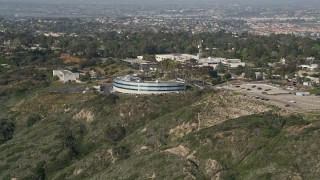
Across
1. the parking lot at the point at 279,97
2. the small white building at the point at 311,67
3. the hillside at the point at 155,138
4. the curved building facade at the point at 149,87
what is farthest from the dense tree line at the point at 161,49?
the hillside at the point at 155,138

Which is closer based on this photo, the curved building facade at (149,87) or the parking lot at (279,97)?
the parking lot at (279,97)

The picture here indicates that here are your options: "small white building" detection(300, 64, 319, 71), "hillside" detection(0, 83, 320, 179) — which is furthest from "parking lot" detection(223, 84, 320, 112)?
"small white building" detection(300, 64, 319, 71)

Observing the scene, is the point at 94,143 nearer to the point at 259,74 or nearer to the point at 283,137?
the point at 283,137

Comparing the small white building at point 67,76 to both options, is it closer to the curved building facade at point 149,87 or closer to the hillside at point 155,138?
the hillside at point 155,138

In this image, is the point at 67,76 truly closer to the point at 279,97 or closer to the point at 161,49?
the point at 279,97

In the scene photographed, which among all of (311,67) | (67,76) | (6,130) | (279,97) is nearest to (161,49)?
(311,67)

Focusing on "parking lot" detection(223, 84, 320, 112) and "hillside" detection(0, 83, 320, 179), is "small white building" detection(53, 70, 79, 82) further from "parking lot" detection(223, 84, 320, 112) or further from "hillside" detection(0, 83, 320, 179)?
"parking lot" detection(223, 84, 320, 112)

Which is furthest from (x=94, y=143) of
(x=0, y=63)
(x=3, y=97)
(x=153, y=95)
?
(x=0, y=63)
